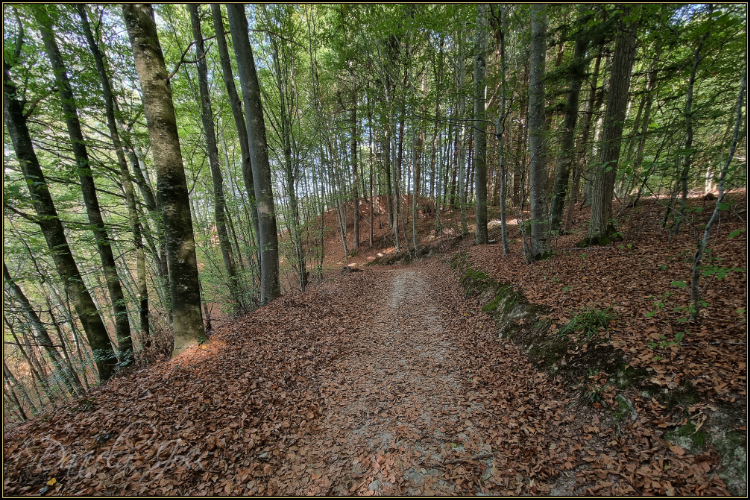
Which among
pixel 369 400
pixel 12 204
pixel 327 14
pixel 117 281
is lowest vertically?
pixel 369 400

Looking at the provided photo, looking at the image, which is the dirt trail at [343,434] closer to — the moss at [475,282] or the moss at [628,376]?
the moss at [628,376]

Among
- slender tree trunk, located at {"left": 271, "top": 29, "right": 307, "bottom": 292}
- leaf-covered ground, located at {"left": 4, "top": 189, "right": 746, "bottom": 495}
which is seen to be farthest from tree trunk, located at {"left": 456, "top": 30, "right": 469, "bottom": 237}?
leaf-covered ground, located at {"left": 4, "top": 189, "right": 746, "bottom": 495}

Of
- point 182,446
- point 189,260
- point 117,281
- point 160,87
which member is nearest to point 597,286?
point 182,446

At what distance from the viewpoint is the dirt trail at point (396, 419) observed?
2949 millimetres

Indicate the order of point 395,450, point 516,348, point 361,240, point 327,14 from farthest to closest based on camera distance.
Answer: point 361,240 → point 327,14 → point 516,348 → point 395,450

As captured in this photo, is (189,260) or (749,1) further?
(189,260)

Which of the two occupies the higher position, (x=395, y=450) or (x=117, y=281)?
(x=117, y=281)

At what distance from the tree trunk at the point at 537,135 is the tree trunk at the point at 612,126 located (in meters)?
1.12

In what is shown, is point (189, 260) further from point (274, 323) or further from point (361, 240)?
point (361, 240)

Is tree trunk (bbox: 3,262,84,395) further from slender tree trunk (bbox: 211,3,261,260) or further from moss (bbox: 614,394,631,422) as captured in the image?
moss (bbox: 614,394,631,422)

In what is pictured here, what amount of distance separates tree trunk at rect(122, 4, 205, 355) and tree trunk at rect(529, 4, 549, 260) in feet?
26.3

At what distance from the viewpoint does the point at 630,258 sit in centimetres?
539

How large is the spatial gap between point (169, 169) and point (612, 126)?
949 centimetres

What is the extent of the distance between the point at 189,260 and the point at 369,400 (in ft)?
13.5
